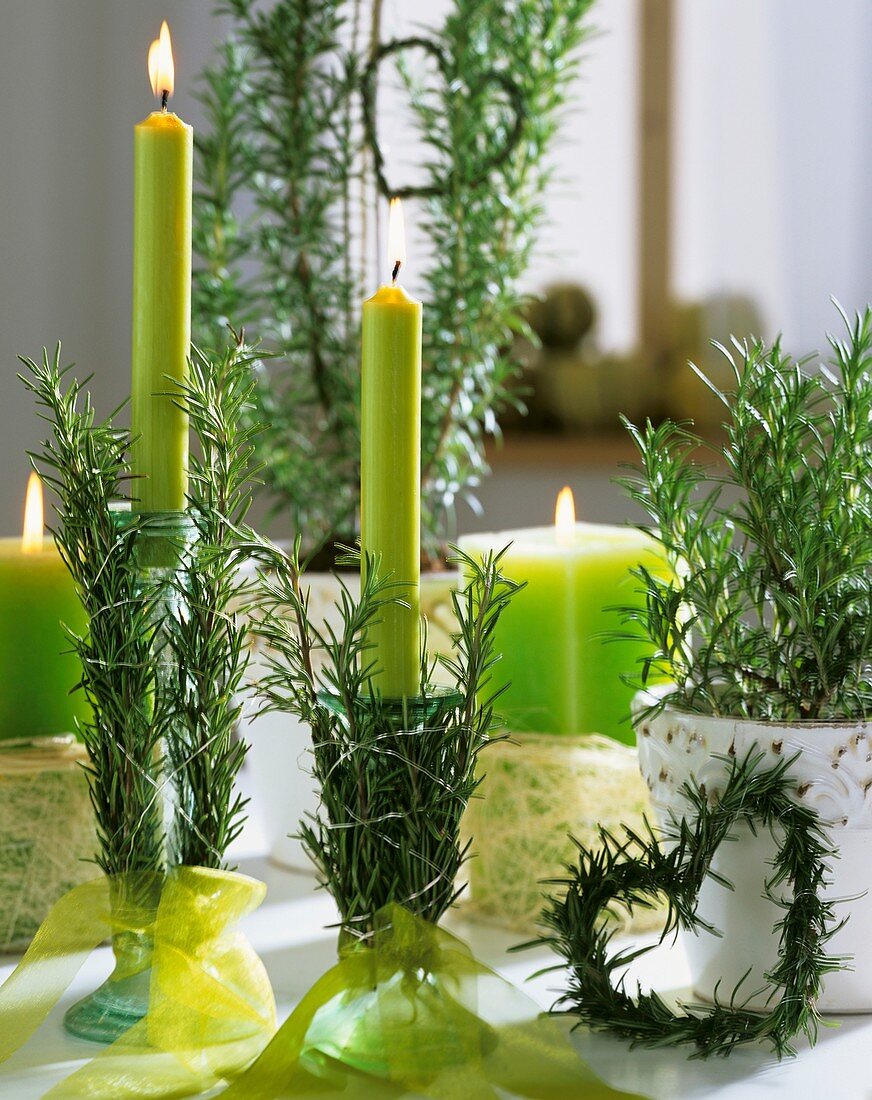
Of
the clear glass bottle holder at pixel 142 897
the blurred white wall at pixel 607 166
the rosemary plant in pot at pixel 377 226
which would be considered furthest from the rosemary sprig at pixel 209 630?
the blurred white wall at pixel 607 166

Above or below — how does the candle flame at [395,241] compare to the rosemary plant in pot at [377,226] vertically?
below

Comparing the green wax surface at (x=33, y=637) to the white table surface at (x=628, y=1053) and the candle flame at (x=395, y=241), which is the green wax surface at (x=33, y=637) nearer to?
the white table surface at (x=628, y=1053)

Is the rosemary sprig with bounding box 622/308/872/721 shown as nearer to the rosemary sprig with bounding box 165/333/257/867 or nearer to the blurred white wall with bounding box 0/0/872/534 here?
the rosemary sprig with bounding box 165/333/257/867

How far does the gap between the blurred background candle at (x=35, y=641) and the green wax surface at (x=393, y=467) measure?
18cm

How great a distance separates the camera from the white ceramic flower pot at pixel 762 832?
1.29ft

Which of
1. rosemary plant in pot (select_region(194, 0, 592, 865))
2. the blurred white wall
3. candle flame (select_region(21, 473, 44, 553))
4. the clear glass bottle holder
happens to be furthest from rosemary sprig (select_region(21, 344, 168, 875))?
the blurred white wall

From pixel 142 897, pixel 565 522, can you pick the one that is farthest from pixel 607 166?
pixel 142 897

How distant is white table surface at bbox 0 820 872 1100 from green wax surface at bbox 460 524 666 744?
3.7 inches

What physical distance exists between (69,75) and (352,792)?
67cm

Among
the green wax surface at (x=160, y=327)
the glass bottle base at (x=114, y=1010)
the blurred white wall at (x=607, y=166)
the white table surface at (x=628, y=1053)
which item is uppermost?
the blurred white wall at (x=607, y=166)

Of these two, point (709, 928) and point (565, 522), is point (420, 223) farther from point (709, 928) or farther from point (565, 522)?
point (709, 928)

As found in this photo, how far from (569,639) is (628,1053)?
0.16 metres

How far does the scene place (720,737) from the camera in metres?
0.40

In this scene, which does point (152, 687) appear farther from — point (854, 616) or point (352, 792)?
point (854, 616)
